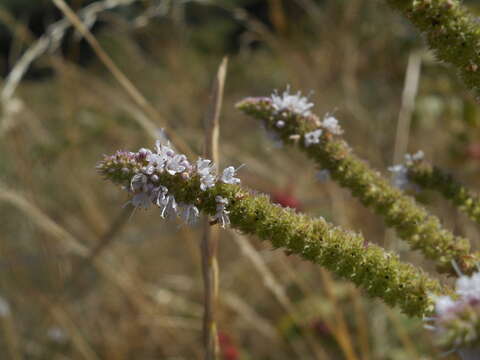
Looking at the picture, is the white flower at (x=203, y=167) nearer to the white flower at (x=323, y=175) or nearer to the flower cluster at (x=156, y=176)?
the flower cluster at (x=156, y=176)

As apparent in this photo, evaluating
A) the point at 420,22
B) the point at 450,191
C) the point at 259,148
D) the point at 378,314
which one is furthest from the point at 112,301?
the point at 420,22

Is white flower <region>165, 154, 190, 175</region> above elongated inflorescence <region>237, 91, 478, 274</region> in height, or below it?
below

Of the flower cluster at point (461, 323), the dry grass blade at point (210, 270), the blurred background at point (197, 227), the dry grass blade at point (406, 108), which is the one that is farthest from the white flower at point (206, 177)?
the dry grass blade at point (406, 108)

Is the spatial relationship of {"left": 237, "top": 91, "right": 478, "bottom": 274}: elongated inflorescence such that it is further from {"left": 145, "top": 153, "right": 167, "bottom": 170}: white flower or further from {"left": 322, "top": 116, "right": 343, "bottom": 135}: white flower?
{"left": 145, "top": 153, "right": 167, "bottom": 170}: white flower

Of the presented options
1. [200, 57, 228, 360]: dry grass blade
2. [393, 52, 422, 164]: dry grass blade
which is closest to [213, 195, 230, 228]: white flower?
[200, 57, 228, 360]: dry grass blade

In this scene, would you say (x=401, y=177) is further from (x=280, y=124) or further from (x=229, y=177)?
(x=229, y=177)

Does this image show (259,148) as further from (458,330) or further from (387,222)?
(458,330)

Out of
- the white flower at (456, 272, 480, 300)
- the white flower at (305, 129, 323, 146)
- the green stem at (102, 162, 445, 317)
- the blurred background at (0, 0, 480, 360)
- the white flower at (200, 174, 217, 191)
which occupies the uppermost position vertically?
the blurred background at (0, 0, 480, 360)
